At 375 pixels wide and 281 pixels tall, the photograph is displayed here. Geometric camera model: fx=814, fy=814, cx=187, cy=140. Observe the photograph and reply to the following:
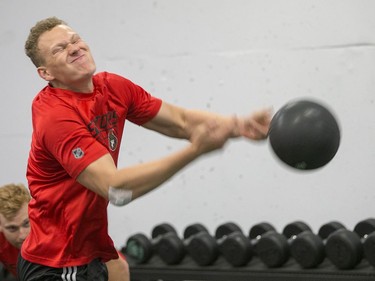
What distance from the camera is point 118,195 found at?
2748 millimetres

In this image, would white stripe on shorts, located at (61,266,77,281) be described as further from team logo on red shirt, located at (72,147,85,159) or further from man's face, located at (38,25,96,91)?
man's face, located at (38,25,96,91)

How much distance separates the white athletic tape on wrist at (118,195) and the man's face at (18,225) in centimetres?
151

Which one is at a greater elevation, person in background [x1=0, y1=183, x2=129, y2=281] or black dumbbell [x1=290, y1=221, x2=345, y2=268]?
person in background [x1=0, y1=183, x2=129, y2=281]

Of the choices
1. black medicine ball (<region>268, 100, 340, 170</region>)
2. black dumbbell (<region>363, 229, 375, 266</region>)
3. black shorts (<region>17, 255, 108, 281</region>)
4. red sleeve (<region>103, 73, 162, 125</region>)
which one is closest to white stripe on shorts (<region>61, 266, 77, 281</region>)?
black shorts (<region>17, 255, 108, 281</region>)

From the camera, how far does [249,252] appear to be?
180 inches

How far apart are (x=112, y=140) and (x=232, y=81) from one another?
2.26 m

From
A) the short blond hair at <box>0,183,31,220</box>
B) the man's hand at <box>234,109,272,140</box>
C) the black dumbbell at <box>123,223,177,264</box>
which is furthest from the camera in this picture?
the black dumbbell at <box>123,223,177,264</box>

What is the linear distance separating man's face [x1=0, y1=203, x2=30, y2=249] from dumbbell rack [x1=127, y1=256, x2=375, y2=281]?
96cm

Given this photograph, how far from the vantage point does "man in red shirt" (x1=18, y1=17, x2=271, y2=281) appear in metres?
2.79

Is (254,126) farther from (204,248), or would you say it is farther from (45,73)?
(204,248)

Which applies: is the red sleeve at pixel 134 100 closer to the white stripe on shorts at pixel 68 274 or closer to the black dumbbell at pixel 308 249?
the white stripe on shorts at pixel 68 274

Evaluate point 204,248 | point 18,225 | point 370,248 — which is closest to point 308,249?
point 370,248

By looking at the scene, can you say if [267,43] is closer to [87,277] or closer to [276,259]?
[276,259]

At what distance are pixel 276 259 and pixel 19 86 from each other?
2.47 metres
